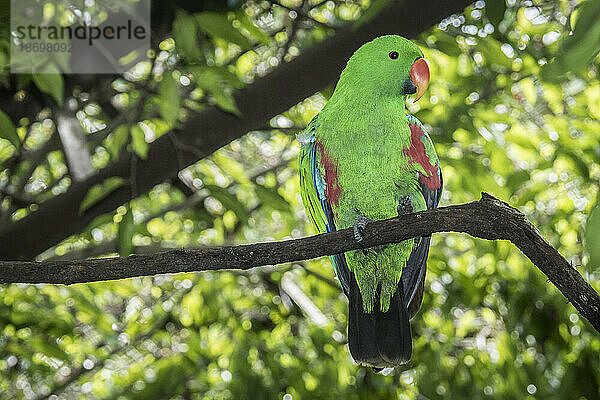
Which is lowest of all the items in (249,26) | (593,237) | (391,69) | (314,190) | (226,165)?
(226,165)

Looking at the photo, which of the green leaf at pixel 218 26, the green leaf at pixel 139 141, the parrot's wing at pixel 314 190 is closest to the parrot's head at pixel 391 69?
the parrot's wing at pixel 314 190

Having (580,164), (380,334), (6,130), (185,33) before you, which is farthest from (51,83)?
(580,164)

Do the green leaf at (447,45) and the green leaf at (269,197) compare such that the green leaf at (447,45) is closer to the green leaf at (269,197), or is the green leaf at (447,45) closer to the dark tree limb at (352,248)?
the green leaf at (269,197)

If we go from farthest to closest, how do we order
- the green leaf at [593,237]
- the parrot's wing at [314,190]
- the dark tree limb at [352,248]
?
1. the parrot's wing at [314,190]
2. the dark tree limb at [352,248]
3. the green leaf at [593,237]

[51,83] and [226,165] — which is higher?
[51,83]

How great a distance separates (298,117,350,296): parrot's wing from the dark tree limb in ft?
0.62

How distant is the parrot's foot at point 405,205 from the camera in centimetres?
103

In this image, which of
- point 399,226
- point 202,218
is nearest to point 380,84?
point 399,226

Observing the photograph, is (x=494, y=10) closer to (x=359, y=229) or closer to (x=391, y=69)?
(x=391, y=69)

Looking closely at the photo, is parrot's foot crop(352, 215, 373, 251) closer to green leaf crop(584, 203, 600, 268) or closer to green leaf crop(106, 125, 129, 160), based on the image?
green leaf crop(584, 203, 600, 268)

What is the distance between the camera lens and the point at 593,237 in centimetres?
53

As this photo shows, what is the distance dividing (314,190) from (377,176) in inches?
4.8

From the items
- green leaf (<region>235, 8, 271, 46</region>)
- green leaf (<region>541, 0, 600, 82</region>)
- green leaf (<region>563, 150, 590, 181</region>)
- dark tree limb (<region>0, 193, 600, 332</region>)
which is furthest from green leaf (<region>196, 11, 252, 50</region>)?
green leaf (<region>563, 150, 590, 181</region>)

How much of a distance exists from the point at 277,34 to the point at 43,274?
1.00 m
